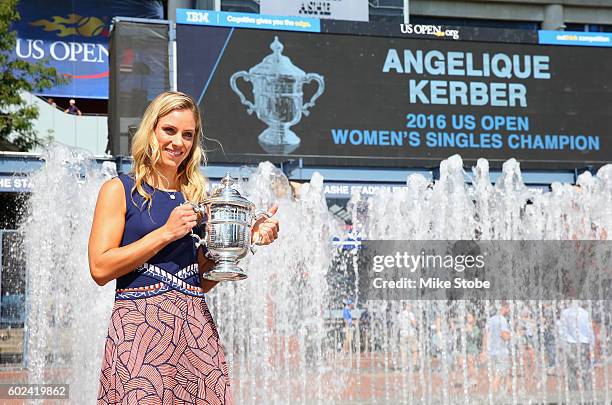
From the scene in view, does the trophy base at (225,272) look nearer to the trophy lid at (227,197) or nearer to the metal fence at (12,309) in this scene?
the trophy lid at (227,197)

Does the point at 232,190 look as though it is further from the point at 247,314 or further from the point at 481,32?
the point at 481,32

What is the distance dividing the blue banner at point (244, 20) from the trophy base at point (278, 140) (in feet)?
5.53

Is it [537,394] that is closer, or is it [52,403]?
[52,403]

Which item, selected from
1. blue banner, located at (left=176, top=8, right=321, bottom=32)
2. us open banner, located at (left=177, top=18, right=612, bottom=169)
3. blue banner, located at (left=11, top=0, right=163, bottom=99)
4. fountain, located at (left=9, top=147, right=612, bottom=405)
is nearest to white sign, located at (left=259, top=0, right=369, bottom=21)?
blue banner, located at (left=176, top=8, right=321, bottom=32)

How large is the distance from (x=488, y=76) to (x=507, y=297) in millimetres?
5227

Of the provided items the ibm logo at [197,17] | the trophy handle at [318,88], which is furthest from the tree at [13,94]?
the trophy handle at [318,88]

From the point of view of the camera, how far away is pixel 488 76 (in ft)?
49.0

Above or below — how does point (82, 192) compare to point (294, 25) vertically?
below

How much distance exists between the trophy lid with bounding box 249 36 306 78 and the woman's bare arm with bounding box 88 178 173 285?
38.9 feet

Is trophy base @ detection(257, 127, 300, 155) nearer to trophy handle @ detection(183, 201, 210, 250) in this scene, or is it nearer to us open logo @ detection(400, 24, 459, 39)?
us open logo @ detection(400, 24, 459, 39)

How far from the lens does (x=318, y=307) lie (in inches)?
413

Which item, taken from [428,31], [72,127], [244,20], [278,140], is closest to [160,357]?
[278,140]

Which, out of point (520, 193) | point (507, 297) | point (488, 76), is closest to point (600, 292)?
point (507, 297)

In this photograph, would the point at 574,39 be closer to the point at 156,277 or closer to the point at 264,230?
the point at 264,230
